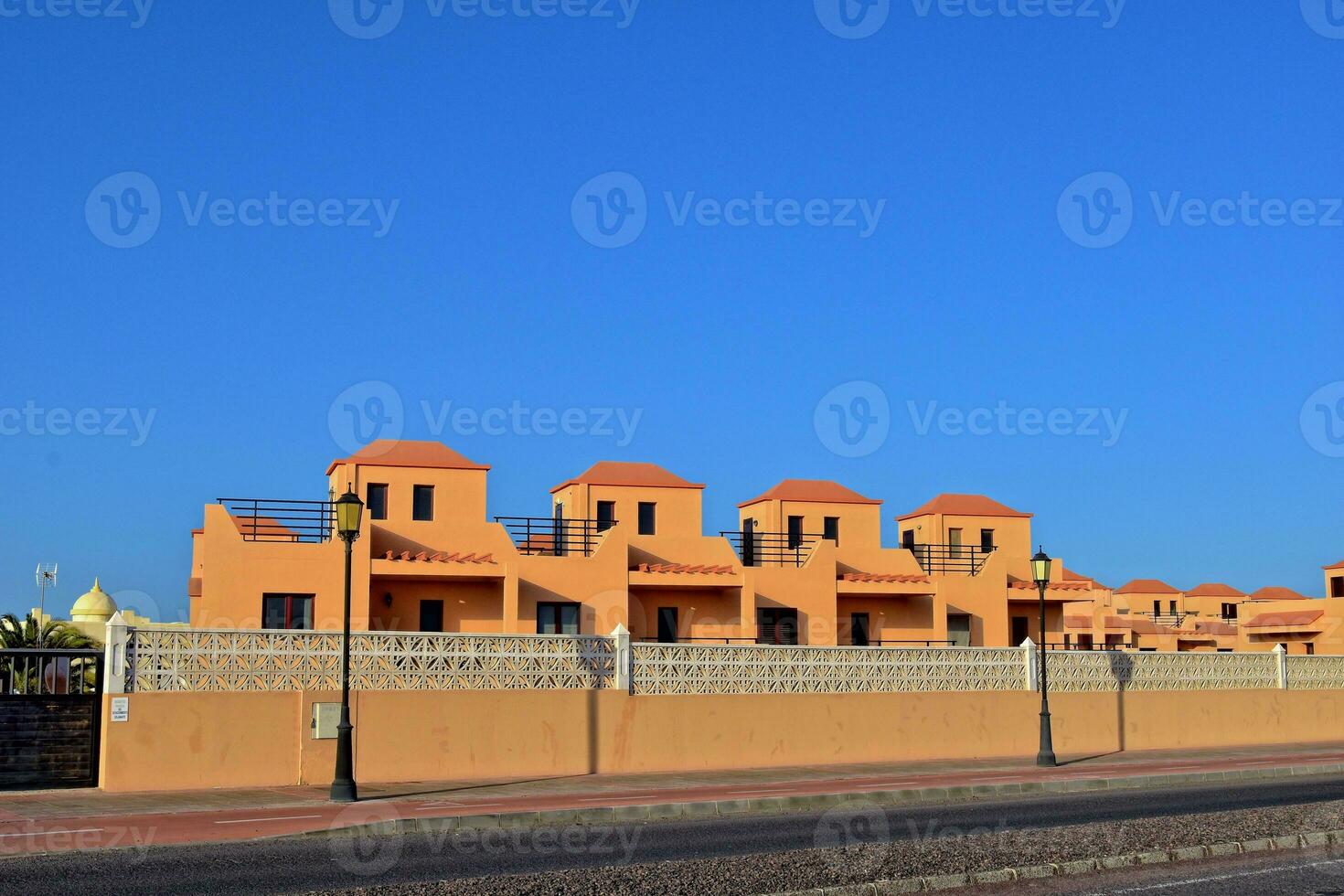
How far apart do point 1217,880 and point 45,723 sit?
16.1 meters

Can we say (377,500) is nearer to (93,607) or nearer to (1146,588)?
(93,607)

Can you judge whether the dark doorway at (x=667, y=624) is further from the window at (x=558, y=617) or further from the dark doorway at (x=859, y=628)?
the dark doorway at (x=859, y=628)

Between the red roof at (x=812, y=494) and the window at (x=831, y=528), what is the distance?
58 centimetres

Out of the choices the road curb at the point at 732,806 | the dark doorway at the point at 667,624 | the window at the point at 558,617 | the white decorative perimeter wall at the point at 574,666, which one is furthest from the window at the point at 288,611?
the road curb at the point at 732,806

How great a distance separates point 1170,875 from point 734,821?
22.4 feet

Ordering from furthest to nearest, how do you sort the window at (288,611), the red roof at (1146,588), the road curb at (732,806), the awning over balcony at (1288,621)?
the red roof at (1146,588), the awning over balcony at (1288,621), the window at (288,611), the road curb at (732,806)

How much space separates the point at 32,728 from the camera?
2012 cm

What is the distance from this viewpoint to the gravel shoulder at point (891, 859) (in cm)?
1073

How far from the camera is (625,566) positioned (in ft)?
115

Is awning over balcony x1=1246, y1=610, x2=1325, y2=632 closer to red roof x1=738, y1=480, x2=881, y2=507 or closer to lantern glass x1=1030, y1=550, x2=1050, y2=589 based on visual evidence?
red roof x1=738, y1=480, x2=881, y2=507

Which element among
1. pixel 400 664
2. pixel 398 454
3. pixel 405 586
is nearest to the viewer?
pixel 400 664

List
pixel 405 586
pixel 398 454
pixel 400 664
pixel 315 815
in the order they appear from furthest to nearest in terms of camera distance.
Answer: pixel 398 454 < pixel 405 586 < pixel 400 664 < pixel 315 815

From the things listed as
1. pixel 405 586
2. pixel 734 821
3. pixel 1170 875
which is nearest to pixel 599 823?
pixel 734 821

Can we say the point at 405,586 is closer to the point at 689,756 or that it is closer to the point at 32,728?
the point at 689,756
